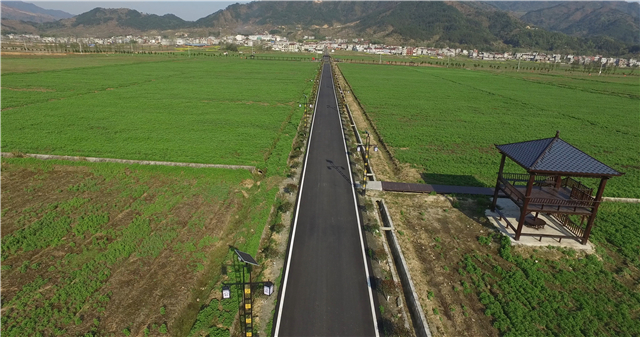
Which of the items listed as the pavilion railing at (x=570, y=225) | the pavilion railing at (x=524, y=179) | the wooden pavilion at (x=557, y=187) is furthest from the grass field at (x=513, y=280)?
the pavilion railing at (x=524, y=179)

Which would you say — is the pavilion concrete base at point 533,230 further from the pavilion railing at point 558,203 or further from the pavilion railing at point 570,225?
the pavilion railing at point 558,203

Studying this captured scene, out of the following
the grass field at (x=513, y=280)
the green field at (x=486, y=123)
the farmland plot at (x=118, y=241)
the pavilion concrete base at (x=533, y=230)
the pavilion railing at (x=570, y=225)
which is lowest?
the farmland plot at (x=118, y=241)

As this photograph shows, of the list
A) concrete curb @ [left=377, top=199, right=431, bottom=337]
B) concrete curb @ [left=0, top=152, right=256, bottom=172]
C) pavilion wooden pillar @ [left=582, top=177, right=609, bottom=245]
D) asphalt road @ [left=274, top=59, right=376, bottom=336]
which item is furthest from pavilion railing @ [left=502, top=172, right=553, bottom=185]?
concrete curb @ [left=0, top=152, right=256, bottom=172]

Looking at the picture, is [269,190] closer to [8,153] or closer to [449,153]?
[449,153]

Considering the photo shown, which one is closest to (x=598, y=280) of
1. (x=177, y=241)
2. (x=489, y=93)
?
(x=177, y=241)

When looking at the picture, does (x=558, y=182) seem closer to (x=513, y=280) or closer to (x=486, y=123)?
(x=513, y=280)

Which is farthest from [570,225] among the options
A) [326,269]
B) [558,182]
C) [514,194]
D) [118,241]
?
[118,241]
